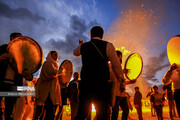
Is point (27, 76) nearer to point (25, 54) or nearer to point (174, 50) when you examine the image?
Result: point (25, 54)

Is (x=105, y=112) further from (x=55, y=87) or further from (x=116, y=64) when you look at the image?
(x=55, y=87)

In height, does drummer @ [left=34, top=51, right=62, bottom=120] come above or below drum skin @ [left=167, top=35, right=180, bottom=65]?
below

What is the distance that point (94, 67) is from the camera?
2525 mm

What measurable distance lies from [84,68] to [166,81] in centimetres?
248

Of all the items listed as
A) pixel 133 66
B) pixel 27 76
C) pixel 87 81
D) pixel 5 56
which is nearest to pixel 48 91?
pixel 27 76

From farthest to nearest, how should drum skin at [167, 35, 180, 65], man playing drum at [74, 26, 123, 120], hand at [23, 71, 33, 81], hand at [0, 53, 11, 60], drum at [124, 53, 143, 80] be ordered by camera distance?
drum at [124, 53, 143, 80]
drum skin at [167, 35, 180, 65]
hand at [23, 71, 33, 81]
hand at [0, 53, 11, 60]
man playing drum at [74, 26, 123, 120]

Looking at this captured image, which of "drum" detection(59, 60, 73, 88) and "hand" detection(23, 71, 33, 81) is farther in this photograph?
"drum" detection(59, 60, 73, 88)

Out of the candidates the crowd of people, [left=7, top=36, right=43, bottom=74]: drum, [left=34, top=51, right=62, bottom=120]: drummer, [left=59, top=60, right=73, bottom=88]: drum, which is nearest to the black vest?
the crowd of people

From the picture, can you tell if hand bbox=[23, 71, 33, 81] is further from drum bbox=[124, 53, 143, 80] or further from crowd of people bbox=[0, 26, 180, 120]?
drum bbox=[124, 53, 143, 80]

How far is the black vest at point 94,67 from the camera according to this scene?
97.6 inches

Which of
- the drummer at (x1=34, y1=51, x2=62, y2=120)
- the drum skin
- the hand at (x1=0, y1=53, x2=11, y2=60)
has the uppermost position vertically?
the drum skin

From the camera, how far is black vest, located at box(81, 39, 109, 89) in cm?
248

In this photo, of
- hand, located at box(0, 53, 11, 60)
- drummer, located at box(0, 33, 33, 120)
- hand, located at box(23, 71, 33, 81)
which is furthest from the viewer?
hand, located at box(23, 71, 33, 81)

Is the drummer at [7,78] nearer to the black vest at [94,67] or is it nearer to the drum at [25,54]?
the drum at [25,54]
